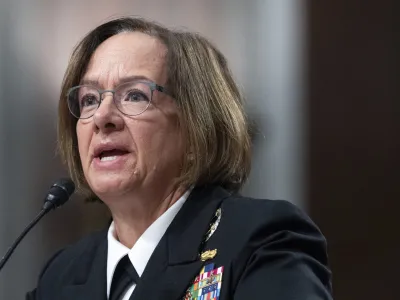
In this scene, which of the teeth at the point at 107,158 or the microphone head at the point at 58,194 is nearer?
the teeth at the point at 107,158

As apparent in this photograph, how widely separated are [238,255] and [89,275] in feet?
1.44

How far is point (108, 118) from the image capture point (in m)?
1.39

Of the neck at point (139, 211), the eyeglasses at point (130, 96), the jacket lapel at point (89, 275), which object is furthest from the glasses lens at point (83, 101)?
the jacket lapel at point (89, 275)

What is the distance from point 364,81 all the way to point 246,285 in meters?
0.88

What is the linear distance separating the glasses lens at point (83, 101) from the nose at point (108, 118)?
59 millimetres

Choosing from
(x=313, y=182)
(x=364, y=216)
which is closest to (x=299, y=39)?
(x=313, y=182)

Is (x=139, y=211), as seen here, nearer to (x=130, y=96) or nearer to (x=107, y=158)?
(x=107, y=158)

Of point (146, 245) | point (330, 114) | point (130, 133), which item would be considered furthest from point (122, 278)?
point (330, 114)

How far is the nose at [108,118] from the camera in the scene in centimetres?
139

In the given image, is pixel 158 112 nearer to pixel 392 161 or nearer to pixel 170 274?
pixel 170 274

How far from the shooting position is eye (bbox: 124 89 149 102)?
142cm

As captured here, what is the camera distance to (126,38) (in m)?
1.52

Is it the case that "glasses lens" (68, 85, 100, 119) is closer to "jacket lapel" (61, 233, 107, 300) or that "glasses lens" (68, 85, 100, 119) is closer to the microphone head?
the microphone head

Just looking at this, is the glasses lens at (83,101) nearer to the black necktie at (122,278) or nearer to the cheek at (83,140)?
the cheek at (83,140)
